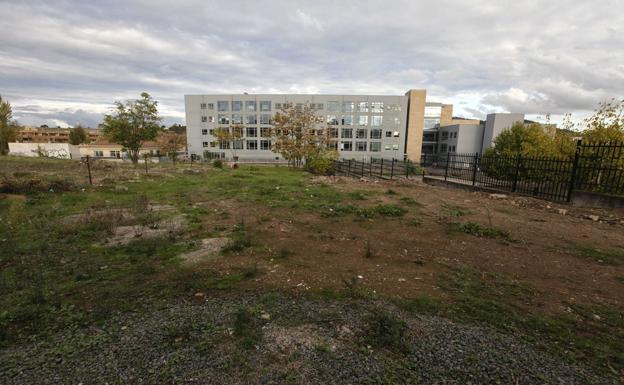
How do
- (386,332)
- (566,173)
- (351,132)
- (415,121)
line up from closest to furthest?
(386,332)
(566,173)
(415,121)
(351,132)

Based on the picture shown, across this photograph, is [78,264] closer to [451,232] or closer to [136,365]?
[136,365]

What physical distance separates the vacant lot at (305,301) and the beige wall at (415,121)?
190ft

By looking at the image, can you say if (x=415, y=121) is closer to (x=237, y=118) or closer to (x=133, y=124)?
(x=237, y=118)

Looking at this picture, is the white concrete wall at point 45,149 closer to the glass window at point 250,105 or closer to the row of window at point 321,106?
the row of window at point 321,106

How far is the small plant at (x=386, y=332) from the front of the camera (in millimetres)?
2912

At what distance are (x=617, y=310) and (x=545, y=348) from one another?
1789mm

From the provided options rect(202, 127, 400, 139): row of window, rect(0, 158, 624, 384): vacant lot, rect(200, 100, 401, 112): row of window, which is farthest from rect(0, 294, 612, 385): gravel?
rect(200, 100, 401, 112): row of window

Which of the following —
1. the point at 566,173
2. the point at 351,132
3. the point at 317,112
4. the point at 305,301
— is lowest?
the point at 305,301

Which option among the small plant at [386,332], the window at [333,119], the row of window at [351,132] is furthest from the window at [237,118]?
the small plant at [386,332]

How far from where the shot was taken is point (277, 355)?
276 centimetres

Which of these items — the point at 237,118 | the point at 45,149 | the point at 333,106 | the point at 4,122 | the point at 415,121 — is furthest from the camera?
the point at 237,118

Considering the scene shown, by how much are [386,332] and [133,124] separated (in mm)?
38945

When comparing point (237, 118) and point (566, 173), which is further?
point (237, 118)

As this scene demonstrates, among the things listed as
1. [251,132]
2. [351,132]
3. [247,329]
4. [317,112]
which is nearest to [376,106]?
[351,132]
